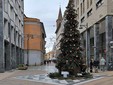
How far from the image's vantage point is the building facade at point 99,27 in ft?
138

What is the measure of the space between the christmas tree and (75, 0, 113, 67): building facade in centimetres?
1403

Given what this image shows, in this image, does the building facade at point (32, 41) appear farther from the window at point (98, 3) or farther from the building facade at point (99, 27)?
the window at point (98, 3)

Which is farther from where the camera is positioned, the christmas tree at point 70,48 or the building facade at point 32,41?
the building facade at point 32,41

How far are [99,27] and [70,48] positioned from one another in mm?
22215

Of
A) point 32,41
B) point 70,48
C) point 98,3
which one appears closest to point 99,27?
point 98,3

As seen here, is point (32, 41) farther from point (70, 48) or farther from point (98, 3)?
point (70, 48)

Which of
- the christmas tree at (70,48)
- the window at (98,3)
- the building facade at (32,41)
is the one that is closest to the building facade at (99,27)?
the window at (98,3)

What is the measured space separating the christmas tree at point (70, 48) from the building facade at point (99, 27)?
14033 millimetres

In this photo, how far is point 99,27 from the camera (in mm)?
48688

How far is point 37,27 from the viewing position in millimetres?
93000

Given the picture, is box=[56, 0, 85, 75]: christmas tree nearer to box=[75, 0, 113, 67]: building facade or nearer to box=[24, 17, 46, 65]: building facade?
box=[75, 0, 113, 67]: building facade

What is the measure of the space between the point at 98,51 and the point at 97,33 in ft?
9.53

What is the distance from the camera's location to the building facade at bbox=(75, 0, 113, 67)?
1657 inches

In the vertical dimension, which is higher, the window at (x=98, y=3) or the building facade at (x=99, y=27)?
the window at (x=98, y=3)
